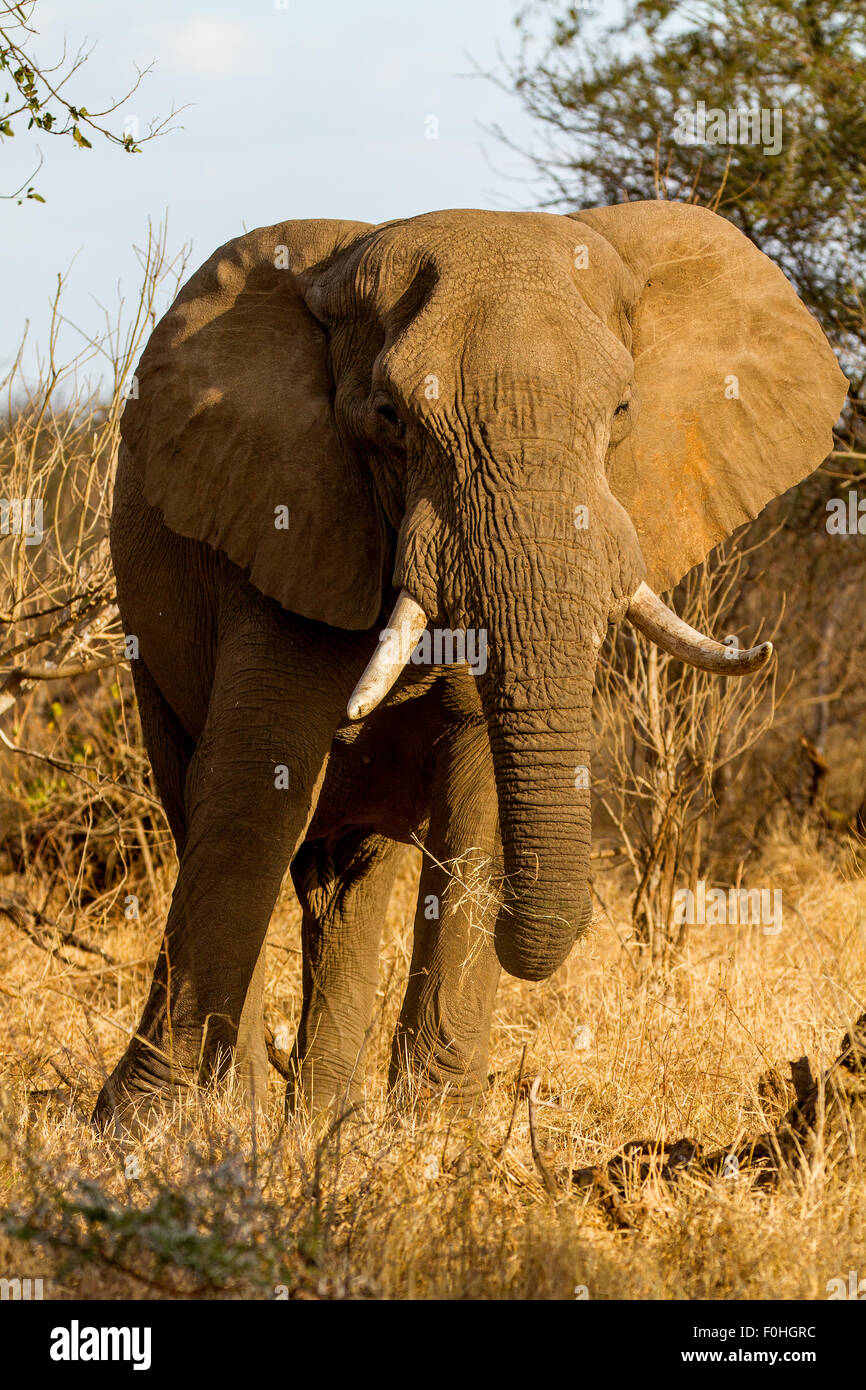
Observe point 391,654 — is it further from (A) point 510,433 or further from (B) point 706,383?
(B) point 706,383

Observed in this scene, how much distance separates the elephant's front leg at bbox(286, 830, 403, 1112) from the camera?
6.75m

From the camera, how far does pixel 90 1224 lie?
362cm

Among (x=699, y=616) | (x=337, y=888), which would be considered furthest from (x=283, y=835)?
(x=699, y=616)

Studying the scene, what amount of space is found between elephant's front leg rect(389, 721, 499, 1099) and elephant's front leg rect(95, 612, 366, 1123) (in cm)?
50

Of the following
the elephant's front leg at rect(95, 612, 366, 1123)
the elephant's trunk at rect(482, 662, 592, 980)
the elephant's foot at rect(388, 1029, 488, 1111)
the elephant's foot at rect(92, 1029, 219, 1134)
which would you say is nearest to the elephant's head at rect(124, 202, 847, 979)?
the elephant's trunk at rect(482, 662, 592, 980)

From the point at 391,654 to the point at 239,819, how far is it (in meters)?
0.98

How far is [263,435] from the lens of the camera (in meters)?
5.31

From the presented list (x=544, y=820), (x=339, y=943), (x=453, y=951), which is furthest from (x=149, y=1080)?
(x=544, y=820)

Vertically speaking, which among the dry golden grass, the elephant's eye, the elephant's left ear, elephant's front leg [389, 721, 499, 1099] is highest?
the elephant's left ear

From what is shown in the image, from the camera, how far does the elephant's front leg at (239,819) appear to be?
5203 millimetres

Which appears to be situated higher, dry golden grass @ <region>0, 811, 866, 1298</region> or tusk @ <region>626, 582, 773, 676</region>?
tusk @ <region>626, 582, 773, 676</region>

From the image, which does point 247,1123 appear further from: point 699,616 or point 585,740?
point 699,616

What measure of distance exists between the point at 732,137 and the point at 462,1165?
8357 mm

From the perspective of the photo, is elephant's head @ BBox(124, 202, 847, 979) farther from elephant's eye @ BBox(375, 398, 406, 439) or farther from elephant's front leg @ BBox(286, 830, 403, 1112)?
elephant's front leg @ BBox(286, 830, 403, 1112)
